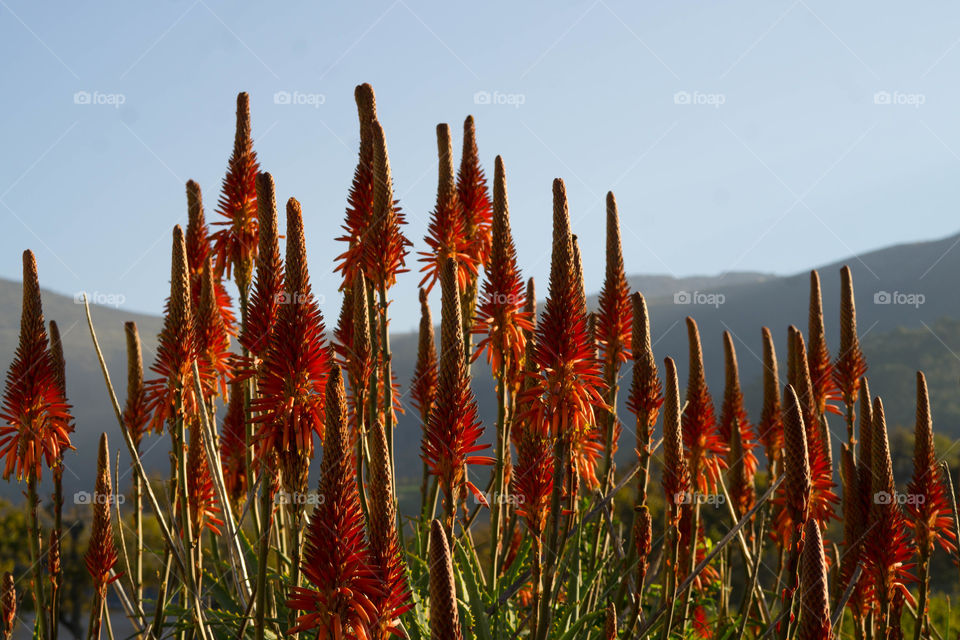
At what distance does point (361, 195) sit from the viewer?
637 cm

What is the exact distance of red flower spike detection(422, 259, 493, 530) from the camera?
3980mm

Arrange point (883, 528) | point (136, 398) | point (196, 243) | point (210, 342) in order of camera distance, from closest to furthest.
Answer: point (883, 528)
point (210, 342)
point (136, 398)
point (196, 243)

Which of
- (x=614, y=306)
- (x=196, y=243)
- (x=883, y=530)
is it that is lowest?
(x=883, y=530)

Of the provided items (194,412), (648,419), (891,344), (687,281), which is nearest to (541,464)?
(648,419)

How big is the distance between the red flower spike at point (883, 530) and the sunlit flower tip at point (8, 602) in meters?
5.41

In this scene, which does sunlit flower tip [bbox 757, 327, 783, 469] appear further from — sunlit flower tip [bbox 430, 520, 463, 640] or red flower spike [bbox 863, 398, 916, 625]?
sunlit flower tip [bbox 430, 520, 463, 640]

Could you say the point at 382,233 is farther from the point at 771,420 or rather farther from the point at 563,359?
the point at 771,420

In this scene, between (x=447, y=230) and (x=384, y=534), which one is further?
(x=447, y=230)

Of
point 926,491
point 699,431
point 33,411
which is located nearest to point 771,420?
point 699,431

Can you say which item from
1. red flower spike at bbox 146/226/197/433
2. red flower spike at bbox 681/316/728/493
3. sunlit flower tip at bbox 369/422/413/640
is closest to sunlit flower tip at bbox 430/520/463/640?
sunlit flower tip at bbox 369/422/413/640

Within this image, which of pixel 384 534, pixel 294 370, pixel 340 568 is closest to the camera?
pixel 384 534

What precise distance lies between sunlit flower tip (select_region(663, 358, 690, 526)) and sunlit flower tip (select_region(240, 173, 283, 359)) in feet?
7.73

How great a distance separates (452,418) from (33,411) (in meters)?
2.94

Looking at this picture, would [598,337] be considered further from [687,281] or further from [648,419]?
[687,281]
